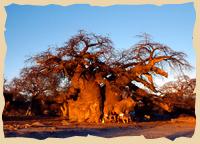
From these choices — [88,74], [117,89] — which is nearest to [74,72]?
[88,74]

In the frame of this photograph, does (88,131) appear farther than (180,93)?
No

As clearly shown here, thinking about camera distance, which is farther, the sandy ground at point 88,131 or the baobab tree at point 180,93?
the baobab tree at point 180,93

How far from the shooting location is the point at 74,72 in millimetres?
16219

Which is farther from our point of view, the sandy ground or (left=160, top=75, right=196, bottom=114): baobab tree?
(left=160, top=75, right=196, bottom=114): baobab tree

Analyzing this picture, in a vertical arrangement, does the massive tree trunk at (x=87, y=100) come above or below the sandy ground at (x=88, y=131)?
above

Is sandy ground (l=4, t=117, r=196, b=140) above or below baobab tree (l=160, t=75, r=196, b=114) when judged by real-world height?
below

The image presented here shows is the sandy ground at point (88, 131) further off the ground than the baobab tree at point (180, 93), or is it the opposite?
the baobab tree at point (180, 93)

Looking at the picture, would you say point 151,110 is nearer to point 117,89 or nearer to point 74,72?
point 117,89

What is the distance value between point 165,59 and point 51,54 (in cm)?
455

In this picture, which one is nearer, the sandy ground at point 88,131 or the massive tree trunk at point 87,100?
the sandy ground at point 88,131

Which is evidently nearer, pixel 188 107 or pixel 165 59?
pixel 165 59

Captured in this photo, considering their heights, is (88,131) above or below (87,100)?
below

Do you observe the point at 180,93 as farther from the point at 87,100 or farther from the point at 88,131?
the point at 88,131

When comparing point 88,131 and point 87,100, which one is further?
point 87,100
